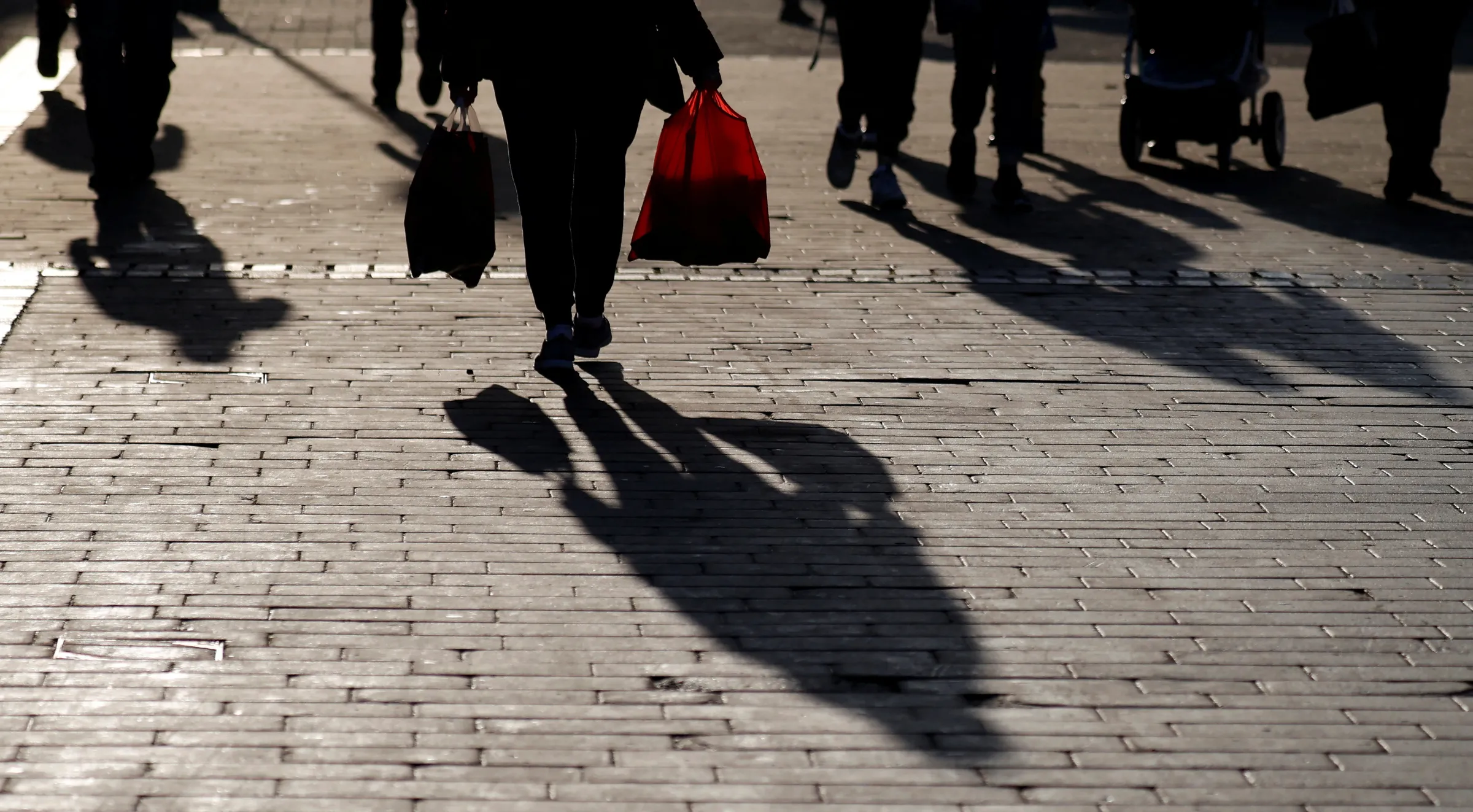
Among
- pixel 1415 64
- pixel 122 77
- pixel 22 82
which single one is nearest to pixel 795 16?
pixel 22 82

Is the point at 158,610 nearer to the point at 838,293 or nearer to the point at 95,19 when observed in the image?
the point at 838,293

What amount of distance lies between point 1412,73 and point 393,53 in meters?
5.98

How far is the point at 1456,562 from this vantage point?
4.59 meters

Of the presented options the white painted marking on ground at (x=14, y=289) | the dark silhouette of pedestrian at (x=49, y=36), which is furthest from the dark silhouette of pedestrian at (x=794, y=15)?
the white painted marking on ground at (x=14, y=289)

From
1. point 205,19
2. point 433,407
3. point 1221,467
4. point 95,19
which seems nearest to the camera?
point 1221,467

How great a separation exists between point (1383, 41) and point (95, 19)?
20.1 ft

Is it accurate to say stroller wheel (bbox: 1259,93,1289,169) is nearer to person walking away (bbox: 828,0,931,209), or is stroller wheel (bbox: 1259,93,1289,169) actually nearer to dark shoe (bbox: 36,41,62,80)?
person walking away (bbox: 828,0,931,209)

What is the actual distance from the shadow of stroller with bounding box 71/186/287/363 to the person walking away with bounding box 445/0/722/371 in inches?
44.9

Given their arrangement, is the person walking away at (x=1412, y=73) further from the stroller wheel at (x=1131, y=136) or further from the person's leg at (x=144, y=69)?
the person's leg at (x=144, y=69)

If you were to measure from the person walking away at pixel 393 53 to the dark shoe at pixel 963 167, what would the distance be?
149 inches

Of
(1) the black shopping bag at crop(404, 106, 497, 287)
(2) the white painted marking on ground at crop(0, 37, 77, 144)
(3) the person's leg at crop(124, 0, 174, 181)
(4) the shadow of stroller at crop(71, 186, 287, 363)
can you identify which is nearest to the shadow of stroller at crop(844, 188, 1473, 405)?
(1) the black shopping bag at crop(404, 106, 497, 287)

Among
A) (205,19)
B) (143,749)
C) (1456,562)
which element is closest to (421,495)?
(143,749)

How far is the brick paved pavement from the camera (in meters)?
3.50

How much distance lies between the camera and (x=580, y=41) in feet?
19.3
